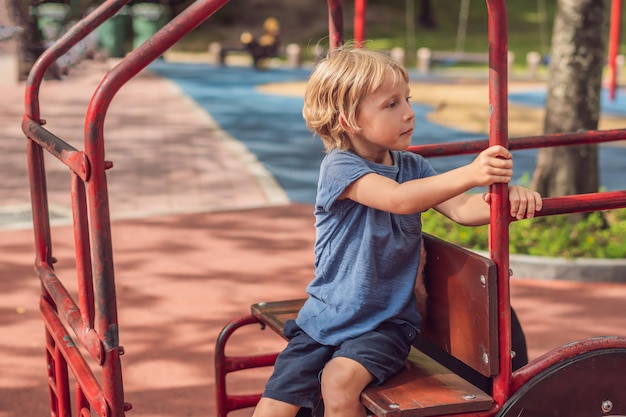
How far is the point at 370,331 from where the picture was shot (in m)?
2.27

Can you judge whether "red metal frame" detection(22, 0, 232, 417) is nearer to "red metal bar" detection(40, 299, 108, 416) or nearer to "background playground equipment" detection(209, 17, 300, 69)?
"red metal bar" detection(40, 299, 108, 416)

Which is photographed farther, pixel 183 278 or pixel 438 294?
pixel 183 278

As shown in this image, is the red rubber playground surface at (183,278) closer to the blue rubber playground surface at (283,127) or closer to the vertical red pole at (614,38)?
the blue rubber playground surface at (283,127)

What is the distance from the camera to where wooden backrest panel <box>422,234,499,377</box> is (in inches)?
82.3

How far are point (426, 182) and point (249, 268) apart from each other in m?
3.22

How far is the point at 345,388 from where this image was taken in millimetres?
2162

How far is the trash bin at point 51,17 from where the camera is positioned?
14195 mm

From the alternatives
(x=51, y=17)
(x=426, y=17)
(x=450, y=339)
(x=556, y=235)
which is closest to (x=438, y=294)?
(x=450, y=339)

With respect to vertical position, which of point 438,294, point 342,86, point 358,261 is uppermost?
point 342,86

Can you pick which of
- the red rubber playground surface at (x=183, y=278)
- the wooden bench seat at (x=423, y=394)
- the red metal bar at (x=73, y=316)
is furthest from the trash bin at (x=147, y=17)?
the wooden bench seat at (x=423, y=394)

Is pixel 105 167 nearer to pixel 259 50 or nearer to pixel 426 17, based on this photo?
pixel 259 50

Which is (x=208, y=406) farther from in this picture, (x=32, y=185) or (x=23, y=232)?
(x=23, y=232)

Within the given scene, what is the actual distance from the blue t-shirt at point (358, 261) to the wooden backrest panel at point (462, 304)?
2.5 inches

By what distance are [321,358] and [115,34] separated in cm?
1509
